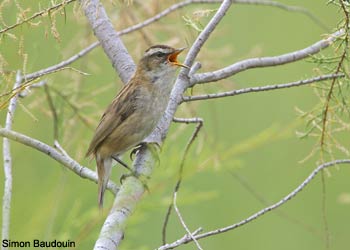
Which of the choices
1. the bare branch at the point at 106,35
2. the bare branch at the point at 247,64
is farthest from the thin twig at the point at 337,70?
the bare branch at the point at 106,35

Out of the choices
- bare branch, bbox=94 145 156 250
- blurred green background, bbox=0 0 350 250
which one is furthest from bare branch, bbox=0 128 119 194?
bare branch, bbox=94 145 156 250

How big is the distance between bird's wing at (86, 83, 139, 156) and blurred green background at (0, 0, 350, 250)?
0.16 feet

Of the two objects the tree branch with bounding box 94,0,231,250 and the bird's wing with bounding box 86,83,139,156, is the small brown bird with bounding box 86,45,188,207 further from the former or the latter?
the tree branch with bounding box 94,0,231,250

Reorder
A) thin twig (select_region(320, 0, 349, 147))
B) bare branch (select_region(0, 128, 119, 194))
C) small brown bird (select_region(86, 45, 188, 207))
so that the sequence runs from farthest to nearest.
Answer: small brown bird (select_region(86, 45, 188, 207)) → thin twig (select_region(320, 0, 349, 147)) → bare branch (select_region(0, 128, 119, 194))

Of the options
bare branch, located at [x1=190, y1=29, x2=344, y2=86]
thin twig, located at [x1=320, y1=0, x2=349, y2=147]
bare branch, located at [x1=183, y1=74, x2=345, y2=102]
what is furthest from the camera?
bare branch, located at [x1=190, y1=29, x2=344, y2=86]

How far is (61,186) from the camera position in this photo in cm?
133

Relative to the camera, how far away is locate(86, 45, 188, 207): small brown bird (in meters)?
3.17

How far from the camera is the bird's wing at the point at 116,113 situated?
321 cm

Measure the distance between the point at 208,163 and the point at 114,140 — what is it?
6.68 ft

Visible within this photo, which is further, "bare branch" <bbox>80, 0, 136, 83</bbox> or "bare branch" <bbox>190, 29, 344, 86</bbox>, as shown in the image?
"bare branch" <bbox>80, 0, 136, 83</bbox>

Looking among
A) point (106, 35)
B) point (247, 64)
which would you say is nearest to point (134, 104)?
point (106, 35)

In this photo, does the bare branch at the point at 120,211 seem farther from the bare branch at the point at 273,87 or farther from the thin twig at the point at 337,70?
the thin twig at the point at 337,70

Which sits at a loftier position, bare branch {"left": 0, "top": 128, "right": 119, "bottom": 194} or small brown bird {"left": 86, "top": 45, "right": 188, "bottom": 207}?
small brown bird {"left": 86, "top": 45, "right": 188, "bottom": 207}

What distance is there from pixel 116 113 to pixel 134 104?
3.7 inches
